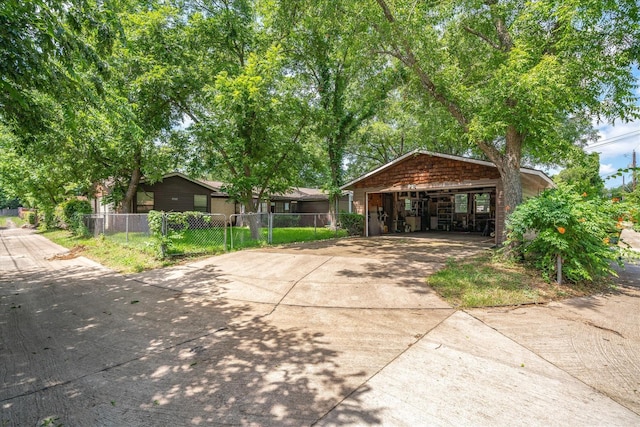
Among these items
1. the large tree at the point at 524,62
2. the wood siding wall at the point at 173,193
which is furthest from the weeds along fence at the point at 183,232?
the large tree at the point at 524,62

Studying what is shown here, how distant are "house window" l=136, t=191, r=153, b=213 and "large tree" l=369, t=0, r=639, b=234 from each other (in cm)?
1660

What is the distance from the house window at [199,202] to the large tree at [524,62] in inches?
663

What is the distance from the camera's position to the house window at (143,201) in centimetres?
1836

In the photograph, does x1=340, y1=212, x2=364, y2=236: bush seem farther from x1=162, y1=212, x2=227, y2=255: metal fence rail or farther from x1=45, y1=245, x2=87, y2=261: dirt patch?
x1=45, y1=245, x2=87, y2=261: dirt patch

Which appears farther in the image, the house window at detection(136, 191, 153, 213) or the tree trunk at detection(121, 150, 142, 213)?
the house window at detection(136, 191, 153, 213)

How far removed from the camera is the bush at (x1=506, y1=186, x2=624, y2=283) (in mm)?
5461

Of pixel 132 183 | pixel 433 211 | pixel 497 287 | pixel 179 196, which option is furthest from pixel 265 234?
pixel 433 211

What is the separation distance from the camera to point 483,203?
18.0 metres

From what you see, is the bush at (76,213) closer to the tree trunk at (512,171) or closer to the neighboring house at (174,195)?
the neighboring house at (174,195)

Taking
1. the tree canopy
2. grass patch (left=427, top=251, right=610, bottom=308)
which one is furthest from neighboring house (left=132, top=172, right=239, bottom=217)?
grass patch (left=427, top=251, right=610, bottom=308)

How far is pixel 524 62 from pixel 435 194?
1319 centimetres

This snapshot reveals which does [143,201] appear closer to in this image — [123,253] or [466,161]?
[123,253]

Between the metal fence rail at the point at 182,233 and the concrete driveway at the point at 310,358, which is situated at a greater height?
the metal fence rail at the point at 182,233

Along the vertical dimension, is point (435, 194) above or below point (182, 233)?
above
